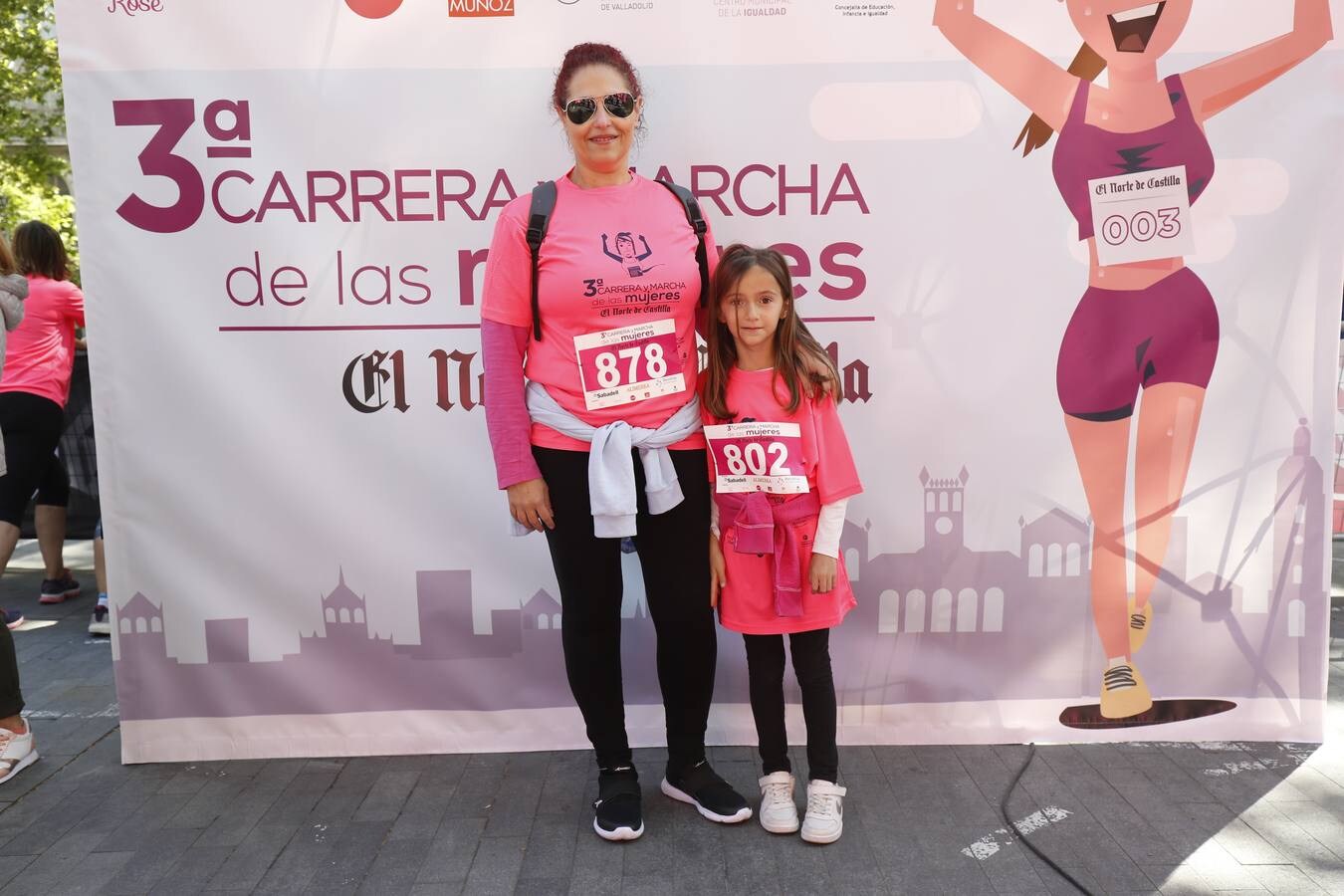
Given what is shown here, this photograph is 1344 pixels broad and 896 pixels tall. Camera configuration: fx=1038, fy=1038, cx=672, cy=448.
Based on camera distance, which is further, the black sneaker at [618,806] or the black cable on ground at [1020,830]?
the black sneaker at [618,806]

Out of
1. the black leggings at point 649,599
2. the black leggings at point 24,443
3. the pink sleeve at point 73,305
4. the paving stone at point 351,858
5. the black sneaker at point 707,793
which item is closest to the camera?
the paving stone at point 351,858

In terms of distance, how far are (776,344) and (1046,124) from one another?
3.81ft

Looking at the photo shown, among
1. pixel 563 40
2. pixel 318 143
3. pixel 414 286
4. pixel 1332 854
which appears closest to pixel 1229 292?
pixel 1332 854

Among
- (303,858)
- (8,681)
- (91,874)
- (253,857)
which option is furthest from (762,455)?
(8,681)

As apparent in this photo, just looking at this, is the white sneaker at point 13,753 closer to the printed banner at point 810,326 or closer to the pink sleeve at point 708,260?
the printed banner at point 810,326

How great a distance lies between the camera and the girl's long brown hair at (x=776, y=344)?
2.59 meters

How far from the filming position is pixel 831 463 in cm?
262

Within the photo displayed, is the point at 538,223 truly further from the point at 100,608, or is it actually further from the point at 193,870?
the point at 100,608

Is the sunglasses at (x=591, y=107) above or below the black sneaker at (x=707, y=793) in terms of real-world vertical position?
above

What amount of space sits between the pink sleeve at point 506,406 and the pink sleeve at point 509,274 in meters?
0.03

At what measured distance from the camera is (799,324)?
268cm

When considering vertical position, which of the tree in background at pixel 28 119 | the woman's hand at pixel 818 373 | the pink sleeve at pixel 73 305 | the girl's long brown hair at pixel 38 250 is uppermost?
the tree in background at pixel 28 119

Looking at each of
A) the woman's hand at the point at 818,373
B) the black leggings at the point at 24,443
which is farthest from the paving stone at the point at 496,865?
the black leggings at the point at 24,443

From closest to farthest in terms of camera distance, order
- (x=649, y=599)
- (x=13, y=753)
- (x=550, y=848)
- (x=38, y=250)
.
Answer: (x=550, y=848), (x=649, y=599), (x=13, y=753), (x=38, y=250)
